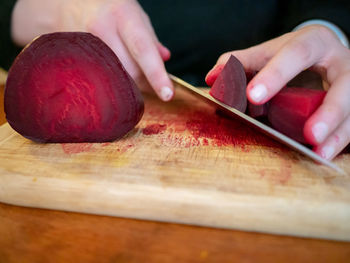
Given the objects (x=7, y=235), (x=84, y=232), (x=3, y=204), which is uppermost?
(x=84, y=232)

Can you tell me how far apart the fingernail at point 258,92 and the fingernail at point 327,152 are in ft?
0.99

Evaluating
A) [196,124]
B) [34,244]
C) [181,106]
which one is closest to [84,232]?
[34,244]

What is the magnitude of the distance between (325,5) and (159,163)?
1717 millimetres

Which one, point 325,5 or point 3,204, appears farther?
point 325,5

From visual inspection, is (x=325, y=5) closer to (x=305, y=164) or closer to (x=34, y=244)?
(x=305, y=164)

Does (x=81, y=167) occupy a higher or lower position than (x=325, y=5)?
lower

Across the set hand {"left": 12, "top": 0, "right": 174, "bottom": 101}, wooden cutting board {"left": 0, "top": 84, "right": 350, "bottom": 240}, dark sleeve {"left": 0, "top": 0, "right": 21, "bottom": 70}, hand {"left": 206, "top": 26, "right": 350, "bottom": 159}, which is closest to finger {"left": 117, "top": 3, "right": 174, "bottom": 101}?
hand {"left": 12, "top": 0, "right": 174, "bottom": 101}

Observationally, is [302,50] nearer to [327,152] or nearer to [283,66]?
[283,66]

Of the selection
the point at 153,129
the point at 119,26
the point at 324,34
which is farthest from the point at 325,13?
the point at 153,129

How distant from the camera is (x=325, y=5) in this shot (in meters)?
2.03

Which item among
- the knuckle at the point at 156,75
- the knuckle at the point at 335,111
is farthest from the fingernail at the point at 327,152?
the knuckle at the point at 156,75

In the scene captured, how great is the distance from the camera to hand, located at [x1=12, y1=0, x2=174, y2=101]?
61.3 inches

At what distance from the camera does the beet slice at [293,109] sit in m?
1.12

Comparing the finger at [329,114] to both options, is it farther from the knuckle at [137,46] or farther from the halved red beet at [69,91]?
the knuckle at [137,46]
